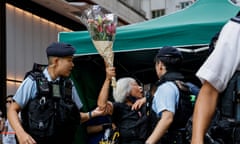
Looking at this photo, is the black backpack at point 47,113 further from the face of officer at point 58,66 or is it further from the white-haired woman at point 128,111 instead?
the white-haired woman at point 128,111

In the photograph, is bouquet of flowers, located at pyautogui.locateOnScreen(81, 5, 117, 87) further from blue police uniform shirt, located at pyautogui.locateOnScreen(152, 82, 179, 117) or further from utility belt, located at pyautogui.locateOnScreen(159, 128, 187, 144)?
utility belt, located at pyautogui.locateOnScreen(159, 128, 187, 144)

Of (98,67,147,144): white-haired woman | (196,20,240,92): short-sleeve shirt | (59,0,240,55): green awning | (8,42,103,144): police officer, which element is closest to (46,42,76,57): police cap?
(8,42,103,144): police officer

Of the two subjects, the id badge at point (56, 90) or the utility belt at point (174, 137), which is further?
the utility belt at point (174, 137)

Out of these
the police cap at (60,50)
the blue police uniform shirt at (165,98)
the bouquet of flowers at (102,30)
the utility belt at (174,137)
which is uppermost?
the bouquet of flowers at (102,30)

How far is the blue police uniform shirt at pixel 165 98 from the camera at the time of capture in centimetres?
438

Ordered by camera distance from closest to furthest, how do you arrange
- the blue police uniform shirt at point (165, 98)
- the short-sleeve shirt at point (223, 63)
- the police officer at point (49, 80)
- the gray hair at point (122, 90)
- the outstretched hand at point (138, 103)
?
the short-sleeve shirt at point (223, 63) < the police officer at point (49, 80) < the blue police uniform shirt at point (165, 98) < the outstretched hand at point (138, 103) < the gray hair at point (122, 90)

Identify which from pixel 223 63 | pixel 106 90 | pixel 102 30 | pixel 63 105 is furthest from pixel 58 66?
pixel 223 63

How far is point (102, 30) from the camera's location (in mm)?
4875

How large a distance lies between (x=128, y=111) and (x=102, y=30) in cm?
94

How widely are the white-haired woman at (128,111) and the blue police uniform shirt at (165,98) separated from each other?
48 cm

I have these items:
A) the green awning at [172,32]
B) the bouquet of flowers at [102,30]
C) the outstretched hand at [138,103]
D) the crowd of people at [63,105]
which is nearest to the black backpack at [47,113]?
the crowd of people at [63,105]

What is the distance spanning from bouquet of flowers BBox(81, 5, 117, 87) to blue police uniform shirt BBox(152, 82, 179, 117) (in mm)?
564

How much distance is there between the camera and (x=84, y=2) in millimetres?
18406

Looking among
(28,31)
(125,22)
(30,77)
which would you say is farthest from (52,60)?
(125,22)
